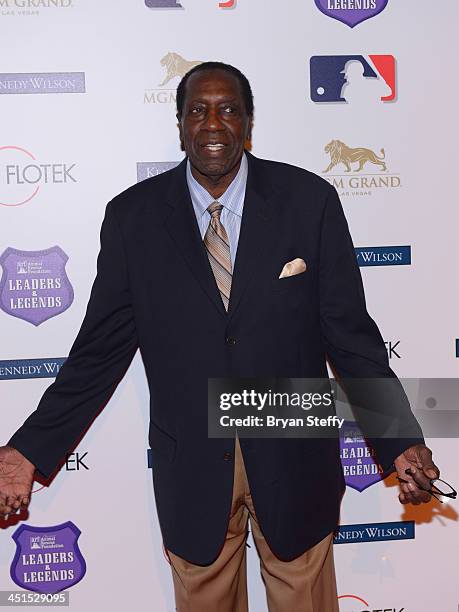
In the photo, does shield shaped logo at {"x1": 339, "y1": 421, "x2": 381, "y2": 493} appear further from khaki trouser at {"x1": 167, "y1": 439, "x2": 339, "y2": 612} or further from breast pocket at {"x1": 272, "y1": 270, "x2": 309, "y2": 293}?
breast pocket at {"x1": 272, "y1": 270, "x2": 309, "y2": 293}

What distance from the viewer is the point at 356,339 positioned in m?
1.85

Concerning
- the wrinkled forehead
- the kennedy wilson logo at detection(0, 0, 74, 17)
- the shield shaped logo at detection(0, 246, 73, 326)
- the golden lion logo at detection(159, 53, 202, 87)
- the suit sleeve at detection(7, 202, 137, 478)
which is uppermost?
the kennedy wilson logo at detection(0, 0, 74, 17)

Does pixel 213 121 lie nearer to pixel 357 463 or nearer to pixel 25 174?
pixel 25 174

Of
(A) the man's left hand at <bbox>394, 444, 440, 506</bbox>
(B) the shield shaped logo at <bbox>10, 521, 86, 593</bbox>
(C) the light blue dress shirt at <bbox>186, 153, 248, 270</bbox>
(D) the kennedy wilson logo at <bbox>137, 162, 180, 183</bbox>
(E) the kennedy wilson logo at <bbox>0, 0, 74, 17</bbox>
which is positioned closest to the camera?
(A) the man's left hand at <bbox>394, 444, 440, 506</bbox>

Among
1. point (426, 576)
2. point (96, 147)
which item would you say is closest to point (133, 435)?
point (96, 147)

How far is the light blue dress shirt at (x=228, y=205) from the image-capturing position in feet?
6.14

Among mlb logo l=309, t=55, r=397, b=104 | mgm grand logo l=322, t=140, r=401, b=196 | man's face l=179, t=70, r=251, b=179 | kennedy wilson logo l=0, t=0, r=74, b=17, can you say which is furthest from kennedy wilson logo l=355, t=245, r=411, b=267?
kennedy wilson logo l=0, t=0, r=74, b=17

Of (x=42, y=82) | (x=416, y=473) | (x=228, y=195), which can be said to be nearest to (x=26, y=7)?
(x=42, y=82)

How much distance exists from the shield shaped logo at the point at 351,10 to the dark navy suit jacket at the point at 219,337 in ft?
1.90

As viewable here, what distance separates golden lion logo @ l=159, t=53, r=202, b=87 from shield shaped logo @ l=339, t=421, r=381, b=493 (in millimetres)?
1138

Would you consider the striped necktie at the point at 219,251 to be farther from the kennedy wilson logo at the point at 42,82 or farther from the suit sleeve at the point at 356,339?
the kennedy wilson logo at the point at 42,82

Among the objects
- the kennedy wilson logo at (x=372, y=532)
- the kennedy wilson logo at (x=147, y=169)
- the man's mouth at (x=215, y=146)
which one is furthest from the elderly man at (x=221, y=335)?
the kennedy wilson logo at (x=372, y=532)

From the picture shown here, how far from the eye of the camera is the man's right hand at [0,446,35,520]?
183cm

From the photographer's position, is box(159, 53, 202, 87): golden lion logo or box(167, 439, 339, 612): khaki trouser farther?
box(159, 53, 202, 87): golden lion logo
